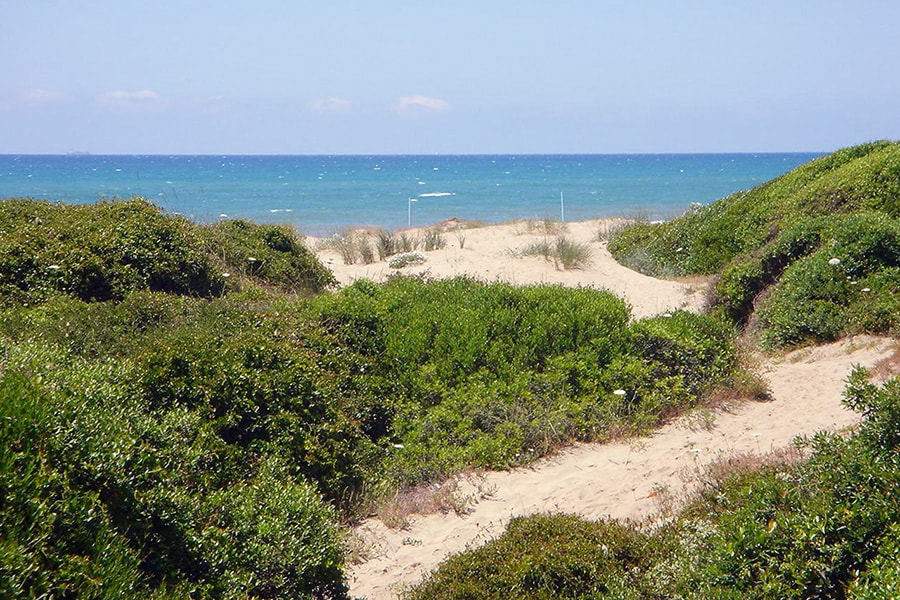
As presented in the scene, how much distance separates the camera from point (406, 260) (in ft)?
56.5

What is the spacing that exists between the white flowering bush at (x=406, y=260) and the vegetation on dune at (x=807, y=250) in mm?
4791

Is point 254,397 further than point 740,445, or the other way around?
point 740,445

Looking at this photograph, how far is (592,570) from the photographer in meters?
4.98

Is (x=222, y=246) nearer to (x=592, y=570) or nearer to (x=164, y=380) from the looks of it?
(x=164, y=380)

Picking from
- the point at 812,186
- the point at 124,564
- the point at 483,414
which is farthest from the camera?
the point at 812,186

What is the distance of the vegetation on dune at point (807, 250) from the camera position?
428 inches

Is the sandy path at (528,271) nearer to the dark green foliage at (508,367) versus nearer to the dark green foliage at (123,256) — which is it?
the dark green foliage at (123,256)

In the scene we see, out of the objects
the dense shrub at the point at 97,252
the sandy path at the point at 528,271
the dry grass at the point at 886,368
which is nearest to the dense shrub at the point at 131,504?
the dense shrub at the point at 97,252

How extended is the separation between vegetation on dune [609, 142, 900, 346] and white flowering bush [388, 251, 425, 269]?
479 centimetres

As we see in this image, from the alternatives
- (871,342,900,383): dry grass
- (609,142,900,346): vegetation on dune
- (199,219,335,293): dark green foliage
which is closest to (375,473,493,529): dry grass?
(871,342,900,383): dry grass

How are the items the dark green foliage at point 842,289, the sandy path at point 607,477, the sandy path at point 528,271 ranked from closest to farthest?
the sandy path at point 607,477, the dark green foliage at point 842,289, the sandy path at point 528,271

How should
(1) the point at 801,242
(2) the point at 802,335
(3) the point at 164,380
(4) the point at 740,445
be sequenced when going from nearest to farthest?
(3) the point at 164,380 < (4) the point at 740,445 < (2) the point at 802,335 < (1) the point at 801,242

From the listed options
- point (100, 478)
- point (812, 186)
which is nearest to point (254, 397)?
point (100, 478)

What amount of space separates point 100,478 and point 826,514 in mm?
3765
